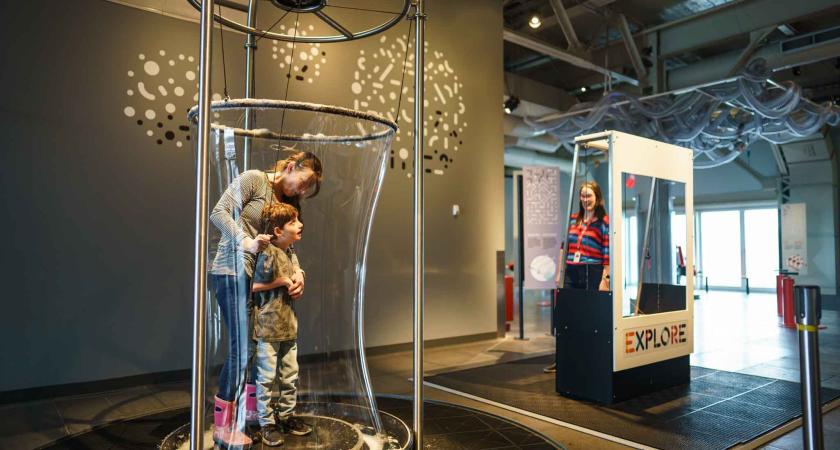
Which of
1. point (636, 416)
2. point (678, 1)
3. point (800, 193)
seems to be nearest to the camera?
point (636, 416)

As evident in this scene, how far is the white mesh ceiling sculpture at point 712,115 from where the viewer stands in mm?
6723

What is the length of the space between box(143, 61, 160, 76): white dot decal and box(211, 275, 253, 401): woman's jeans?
2.57 m

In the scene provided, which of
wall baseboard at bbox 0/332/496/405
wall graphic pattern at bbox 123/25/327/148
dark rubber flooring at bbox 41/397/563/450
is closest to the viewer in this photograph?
dark rubber flooring at bbox 41/397/563/450

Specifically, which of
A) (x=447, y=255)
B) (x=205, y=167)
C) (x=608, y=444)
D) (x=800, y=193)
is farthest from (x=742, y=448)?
(x=800, y=193)

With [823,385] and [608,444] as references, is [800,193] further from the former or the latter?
[608,444]

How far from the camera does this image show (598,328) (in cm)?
349

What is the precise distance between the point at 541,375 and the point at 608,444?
5.26 feet

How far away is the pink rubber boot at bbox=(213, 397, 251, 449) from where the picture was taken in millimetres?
1963

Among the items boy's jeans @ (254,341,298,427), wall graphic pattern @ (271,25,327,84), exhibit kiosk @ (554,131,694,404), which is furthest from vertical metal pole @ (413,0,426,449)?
wall graphic pattern @ (271,25,327,84)

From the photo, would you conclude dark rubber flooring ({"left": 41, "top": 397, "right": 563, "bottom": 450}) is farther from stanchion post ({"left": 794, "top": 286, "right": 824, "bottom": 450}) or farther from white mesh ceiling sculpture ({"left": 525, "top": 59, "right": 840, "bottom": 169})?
white mesh ceiling sculpture ({"left": 525, "top": 59, "right": 840, "bottom": 169})

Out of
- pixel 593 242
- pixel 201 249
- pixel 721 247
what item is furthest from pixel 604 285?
pixel 721 247

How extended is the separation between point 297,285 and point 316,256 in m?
0.13

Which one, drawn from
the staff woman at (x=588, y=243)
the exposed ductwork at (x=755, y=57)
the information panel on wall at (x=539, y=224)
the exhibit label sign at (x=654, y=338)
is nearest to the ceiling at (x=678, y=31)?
the exposed ductwork at (x=755, y=57)

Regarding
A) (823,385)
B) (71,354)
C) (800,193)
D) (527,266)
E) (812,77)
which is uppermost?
(812,77)
